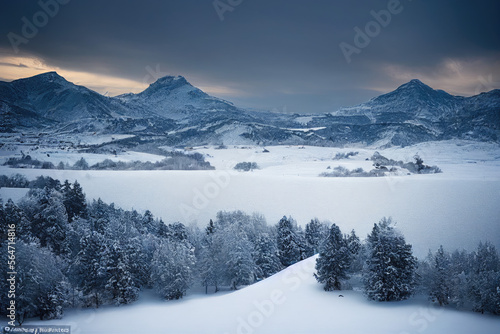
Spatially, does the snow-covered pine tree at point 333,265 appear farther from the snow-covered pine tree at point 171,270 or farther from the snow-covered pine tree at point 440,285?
the snow-covered pine tree at point 171,270

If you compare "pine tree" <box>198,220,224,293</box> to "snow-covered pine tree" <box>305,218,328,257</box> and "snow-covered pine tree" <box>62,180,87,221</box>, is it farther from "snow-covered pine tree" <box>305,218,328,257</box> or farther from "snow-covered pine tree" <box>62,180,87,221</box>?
"snow-covered pine tree" <box>62,180,87,221</box>

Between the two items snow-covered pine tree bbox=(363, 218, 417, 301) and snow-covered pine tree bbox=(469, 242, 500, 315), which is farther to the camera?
snow-covered pine tree bbox=(363, 218, 417, 301)

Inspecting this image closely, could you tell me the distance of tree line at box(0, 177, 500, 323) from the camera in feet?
71.1

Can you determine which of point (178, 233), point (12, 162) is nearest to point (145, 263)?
point (178, 233)

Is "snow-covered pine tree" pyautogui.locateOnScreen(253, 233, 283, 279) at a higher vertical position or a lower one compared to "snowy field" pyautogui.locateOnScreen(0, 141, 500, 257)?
lower

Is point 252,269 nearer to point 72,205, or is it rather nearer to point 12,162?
point 72,205

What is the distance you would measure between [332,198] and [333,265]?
26959 millimetres

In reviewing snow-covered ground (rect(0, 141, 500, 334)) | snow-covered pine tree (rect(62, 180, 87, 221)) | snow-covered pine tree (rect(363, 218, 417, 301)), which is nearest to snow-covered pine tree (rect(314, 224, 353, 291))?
snow-covered ground (rect(0, 141, 500, 334))

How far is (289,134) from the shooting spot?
17162 cm

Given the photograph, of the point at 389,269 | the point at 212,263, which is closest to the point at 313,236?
the point at 212,263

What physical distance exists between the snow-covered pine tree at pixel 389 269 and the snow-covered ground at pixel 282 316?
70cm

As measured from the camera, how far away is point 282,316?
2064 cm

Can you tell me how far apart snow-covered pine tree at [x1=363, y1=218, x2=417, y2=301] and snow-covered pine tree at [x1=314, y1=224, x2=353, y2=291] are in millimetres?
1781

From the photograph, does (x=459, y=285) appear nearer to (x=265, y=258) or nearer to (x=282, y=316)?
(x=282, y=316)
